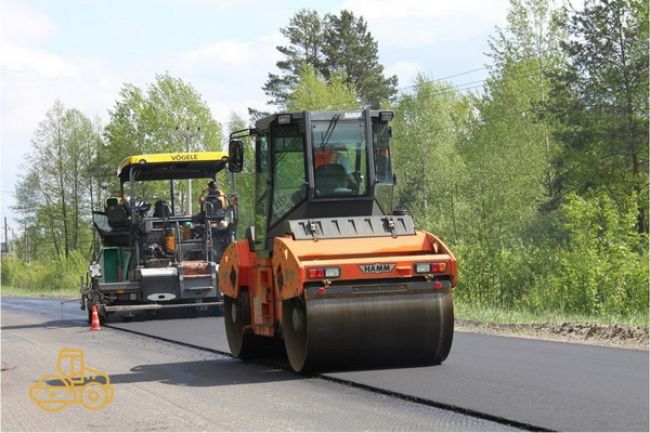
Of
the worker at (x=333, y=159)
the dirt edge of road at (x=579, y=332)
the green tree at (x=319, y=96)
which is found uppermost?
the green tree at (x=319, y=96)

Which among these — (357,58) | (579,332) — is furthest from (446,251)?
(357,58)

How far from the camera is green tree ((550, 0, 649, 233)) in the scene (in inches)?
1182

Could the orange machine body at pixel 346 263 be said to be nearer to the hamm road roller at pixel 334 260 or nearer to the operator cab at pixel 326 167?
the hamm road roller at pixel 334 260

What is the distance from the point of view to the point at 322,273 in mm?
9383

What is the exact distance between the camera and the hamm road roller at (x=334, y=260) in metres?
9.51

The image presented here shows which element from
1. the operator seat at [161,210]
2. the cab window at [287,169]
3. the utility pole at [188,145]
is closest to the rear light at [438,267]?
the cab window at [287,169]

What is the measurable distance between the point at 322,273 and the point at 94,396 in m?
2.35

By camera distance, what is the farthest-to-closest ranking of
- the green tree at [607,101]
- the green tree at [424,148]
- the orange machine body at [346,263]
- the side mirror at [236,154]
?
1. the green tree at [424,148]
2. the green tree at [607,101]
3. the side mirror at [236,154]
4. the orange machine body at [346,263]

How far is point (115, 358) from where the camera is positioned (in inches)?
501

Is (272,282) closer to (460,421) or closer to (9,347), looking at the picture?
(460,421)

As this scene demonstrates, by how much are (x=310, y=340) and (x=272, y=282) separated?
135cm

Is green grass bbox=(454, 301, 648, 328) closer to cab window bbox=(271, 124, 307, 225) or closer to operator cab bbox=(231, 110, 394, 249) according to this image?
operator cab bbox=(231, 110, 394, 249)

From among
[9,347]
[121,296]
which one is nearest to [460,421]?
[9,347]

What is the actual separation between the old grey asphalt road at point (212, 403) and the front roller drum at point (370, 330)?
0.32 metres
